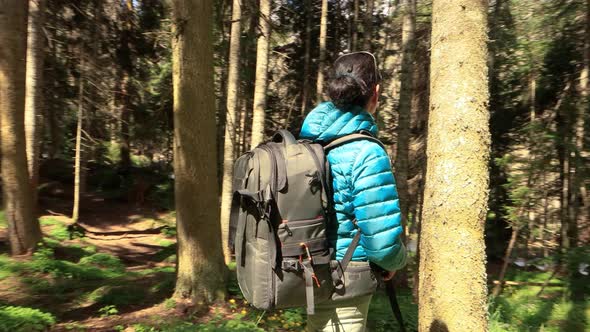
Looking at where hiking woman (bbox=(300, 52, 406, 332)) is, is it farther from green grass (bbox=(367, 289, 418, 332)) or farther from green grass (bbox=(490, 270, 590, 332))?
green grass (bbox=(490, 270, 590, 332))

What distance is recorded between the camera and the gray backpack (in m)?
1.85

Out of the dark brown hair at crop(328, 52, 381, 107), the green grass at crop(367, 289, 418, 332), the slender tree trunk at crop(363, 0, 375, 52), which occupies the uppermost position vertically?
the slender tree trunk at crop(363, 0, 375, 52)

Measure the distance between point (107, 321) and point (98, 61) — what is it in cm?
1113

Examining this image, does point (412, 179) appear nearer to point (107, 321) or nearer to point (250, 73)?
point (250, 73)

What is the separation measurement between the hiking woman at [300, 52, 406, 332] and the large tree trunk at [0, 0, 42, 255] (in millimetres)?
7964

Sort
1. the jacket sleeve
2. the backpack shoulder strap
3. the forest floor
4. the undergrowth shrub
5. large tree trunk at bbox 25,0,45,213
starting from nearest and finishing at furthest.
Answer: the jacket sleeve
the backpack shoulder strap
the undergrowth shrub
the forest floor
large tree trunk at bbox 25,0,45,213

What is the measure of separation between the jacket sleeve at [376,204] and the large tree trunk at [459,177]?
1.25ft

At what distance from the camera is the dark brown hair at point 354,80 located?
6.57 feet

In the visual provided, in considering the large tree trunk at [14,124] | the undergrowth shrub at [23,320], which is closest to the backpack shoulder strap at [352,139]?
the undergrowth shrub at [23,320]

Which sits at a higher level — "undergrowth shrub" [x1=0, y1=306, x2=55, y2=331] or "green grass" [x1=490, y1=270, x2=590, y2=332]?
"undergrowth shrub" [x1=0, y1=306, x2=55, y2=331]

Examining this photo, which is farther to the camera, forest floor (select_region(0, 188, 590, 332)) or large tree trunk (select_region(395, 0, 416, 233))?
large tree trunk (select_region(395, 0, 416, 233))

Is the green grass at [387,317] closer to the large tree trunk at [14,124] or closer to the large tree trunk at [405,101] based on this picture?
the large tree trunk at [405,101]

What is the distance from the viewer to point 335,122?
2.01 meters

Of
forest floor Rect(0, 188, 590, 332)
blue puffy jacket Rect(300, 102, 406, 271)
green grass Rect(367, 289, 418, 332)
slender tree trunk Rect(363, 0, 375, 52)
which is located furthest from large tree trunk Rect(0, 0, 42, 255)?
slender tree trunk Rect(363, 0, 375, 52)
